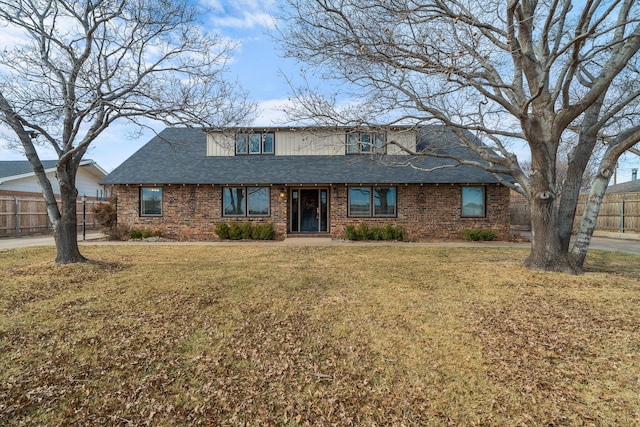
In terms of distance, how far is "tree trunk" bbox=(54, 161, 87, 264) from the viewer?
23.5 ft

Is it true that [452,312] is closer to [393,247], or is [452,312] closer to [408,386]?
[408,386]

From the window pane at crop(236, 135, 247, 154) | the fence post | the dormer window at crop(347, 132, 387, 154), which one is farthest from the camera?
the window pane at crop(236, 135, 247, 154)

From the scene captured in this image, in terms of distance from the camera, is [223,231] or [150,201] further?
[150,201]

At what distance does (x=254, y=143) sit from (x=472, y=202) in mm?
10329

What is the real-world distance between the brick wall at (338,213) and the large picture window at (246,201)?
252 millimetres

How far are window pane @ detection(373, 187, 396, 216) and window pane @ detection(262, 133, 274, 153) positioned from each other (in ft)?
18.2

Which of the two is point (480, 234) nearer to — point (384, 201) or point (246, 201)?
point (384, 201)

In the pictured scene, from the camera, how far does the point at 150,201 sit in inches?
544

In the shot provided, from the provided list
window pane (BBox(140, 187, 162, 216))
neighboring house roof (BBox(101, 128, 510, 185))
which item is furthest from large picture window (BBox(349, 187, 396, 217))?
window pane (BBox(140, 187, 162, 216))

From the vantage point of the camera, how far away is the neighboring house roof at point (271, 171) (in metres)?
13.1

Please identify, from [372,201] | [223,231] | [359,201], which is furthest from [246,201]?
[372,201]

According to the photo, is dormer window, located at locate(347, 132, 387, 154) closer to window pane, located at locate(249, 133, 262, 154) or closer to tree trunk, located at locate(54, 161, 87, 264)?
window pane, located at locate(249, 133, 262, 154)

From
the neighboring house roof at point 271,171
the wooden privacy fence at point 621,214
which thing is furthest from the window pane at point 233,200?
the wooden privacy fence at point 621,214

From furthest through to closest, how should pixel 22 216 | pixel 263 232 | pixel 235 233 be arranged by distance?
pixel 22 216, pixel 235 233, pixel 263 232
